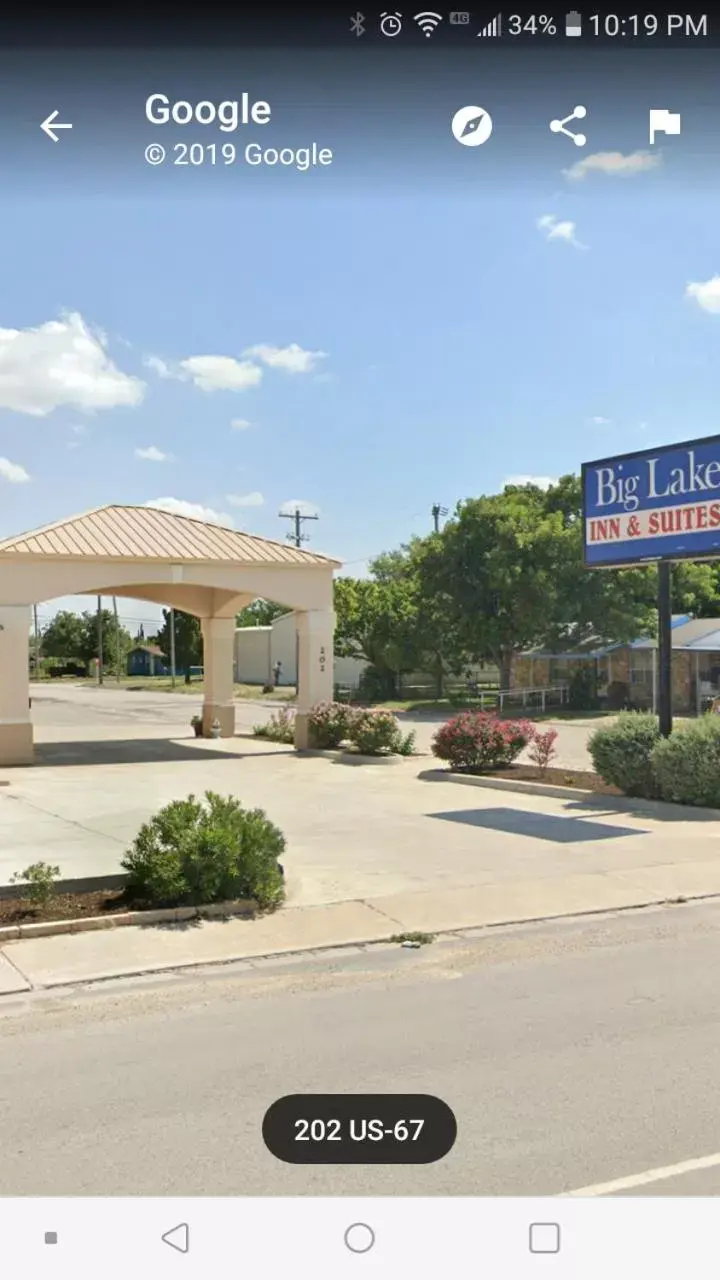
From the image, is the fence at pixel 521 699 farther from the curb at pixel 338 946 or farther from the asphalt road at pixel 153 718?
the curb at pixel 338 946

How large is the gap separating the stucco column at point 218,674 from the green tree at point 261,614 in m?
35.5

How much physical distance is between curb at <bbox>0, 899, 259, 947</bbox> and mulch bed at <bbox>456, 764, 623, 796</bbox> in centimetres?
723

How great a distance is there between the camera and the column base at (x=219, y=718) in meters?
25.5

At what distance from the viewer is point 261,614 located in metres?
66.8

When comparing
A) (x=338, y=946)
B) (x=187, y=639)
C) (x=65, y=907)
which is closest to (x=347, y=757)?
(x=65, y=907)

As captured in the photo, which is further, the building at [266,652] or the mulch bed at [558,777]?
the building at [266,652]

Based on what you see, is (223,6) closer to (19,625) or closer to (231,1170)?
(231,1170)

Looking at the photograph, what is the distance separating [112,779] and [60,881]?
9.21 m

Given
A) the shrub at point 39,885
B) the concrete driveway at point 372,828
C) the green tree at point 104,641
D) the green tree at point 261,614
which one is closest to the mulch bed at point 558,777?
the concrete driveway at point 372,828

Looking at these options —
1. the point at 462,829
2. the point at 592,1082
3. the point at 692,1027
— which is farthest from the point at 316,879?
the point at 592,1082

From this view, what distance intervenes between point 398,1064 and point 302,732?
1808 centimetres

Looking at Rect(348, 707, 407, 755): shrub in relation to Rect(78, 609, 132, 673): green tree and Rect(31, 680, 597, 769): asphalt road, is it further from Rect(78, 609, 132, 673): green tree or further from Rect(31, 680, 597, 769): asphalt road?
Rect(78, 609, 132, 673): green tree

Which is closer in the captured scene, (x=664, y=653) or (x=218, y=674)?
(x=664, y=653)

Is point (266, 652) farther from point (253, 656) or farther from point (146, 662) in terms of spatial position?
point (146, 662)
